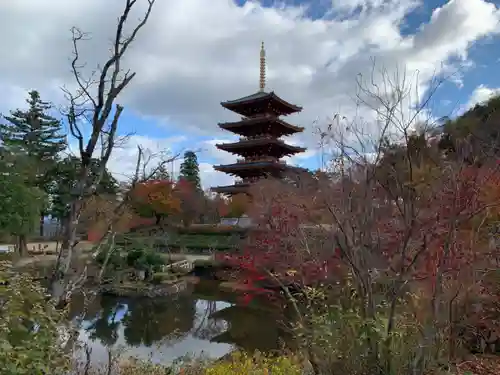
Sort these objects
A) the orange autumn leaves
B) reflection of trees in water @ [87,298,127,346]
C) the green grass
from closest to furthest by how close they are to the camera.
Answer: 1. reflection of trees in water @ [87,298,127,346]
2. the green grass
3. the orange autumn leaves

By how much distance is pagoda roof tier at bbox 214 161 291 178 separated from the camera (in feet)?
70.9

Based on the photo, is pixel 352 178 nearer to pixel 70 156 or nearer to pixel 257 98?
pixel 70 156

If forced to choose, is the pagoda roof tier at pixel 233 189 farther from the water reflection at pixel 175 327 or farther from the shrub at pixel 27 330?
the shrub at pixel 27 330

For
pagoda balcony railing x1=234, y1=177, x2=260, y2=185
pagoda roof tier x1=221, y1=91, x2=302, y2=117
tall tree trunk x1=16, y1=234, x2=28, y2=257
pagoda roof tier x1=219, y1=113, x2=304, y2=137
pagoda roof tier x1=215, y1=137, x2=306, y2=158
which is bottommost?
tall tree trunk x1=16, y1=234, x2=28, y2=257

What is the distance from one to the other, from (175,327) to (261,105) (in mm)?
16102

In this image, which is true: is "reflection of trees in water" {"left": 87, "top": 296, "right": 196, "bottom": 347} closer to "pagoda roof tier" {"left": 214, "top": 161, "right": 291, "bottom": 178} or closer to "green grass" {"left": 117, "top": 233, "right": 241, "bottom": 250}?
"green grass" {"left": 117, "top": 233, "right": 241, "bottom": 250}

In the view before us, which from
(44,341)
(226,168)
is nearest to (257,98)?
(226,168)

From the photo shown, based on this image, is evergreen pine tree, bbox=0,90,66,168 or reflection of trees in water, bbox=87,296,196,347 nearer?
reflection of trees in water, bbox=87,296,196,347

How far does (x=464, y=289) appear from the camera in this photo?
10.1ft

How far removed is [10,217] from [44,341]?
15.8 meters

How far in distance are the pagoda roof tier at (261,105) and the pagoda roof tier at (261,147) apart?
1.75m

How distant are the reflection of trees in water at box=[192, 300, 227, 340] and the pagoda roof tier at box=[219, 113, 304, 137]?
13.6 metres

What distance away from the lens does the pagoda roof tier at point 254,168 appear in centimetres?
2161

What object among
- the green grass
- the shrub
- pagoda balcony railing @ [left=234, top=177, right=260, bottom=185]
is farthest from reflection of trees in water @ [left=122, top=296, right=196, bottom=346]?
pagoda balcony railing @ [left=234, top=177, right=260, bottom=185]
